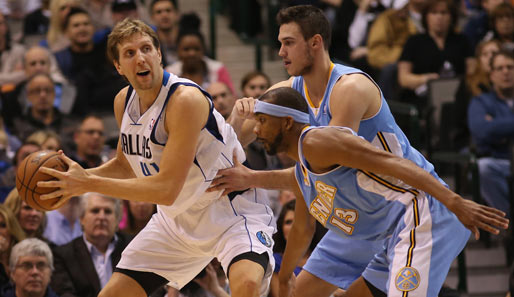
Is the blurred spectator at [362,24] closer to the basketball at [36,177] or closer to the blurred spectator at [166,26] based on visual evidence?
the blurred spectator at [166,26]

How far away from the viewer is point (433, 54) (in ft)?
29.8

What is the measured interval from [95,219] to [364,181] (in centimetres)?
291

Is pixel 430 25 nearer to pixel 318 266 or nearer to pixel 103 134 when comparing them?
pixel 103 134

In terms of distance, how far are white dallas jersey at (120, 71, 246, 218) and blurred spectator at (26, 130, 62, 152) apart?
2.98 metres

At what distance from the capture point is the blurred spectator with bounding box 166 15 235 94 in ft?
28.4

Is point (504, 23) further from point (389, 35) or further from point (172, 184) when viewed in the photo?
point (172, 184)

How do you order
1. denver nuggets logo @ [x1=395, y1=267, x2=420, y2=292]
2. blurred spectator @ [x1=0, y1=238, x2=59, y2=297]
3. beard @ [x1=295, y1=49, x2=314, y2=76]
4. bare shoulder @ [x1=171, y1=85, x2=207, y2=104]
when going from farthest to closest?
blurred spectator @ [x1=0, y1=238, x2=59, y2=297] → beard @ [x1=295, y1=49, x2=314, y2=76] → bare shoulder @ [x1=171, y1=85, x2=207, y2=104] → denver nuggets logo @ [x1=395, y1=267, x2=420, y2=292]

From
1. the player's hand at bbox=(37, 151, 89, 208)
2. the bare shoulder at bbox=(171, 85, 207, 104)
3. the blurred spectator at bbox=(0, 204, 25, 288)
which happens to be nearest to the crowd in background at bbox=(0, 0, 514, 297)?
the blurred spectator at bbox=(0, 204, 25, 288)

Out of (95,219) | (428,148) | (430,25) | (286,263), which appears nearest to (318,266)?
(286,263)

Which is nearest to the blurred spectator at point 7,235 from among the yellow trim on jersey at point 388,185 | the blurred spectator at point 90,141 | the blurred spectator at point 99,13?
the blurred spectator at point 90,141

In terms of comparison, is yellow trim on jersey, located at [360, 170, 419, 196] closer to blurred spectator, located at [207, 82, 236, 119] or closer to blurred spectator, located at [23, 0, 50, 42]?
blurred spectator, located at [207, 82, 236, 119]

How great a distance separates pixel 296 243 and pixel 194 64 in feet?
13.5

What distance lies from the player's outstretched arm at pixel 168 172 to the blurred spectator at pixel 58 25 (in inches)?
201

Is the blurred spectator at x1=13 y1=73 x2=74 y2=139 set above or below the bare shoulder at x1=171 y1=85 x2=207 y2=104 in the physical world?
below
